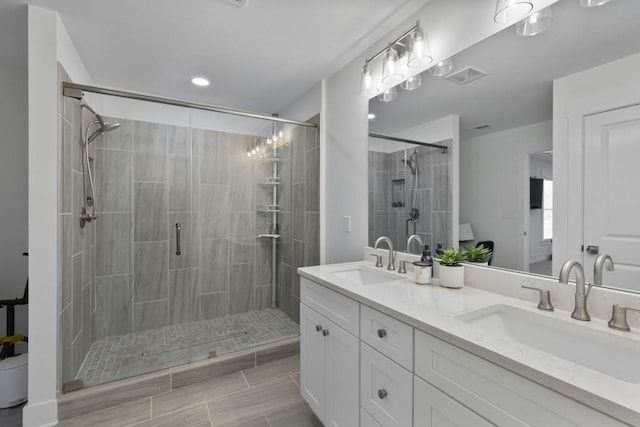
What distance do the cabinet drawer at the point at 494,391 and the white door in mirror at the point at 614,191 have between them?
60cm

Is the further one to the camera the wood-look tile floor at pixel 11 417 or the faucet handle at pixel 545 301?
the wood-look tile floor at pixel 11 417

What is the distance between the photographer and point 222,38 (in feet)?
6.58

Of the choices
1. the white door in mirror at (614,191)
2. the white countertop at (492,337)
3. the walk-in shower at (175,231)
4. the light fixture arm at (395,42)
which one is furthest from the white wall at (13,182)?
the white door in mirror at (614,191)

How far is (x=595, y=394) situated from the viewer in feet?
1.89

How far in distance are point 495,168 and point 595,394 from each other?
1.04 metres

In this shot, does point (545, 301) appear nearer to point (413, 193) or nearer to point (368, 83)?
point (413, 193)

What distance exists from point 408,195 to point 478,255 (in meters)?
0.58

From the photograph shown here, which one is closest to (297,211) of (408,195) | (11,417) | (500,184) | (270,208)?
(270,208)

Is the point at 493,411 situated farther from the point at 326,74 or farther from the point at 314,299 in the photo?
the point at 326,74

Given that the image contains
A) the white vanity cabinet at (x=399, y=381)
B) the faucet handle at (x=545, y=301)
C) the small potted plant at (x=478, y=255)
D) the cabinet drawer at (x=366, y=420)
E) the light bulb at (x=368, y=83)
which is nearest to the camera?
the white vanity cabinet at (x=399, y=381)

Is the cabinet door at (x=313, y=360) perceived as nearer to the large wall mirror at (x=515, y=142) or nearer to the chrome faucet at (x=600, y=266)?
the large wall mirror at (x=515, y=142)

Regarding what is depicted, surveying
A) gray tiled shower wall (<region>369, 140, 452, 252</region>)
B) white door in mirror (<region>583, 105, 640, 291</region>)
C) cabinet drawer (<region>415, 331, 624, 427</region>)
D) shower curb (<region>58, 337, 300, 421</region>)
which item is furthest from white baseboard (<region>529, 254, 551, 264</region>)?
shower curb (<region>58, 337, 300, 421</region>)

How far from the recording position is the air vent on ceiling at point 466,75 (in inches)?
57.2

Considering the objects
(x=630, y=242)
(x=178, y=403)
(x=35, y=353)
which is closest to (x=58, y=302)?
(x=35, y=353)
